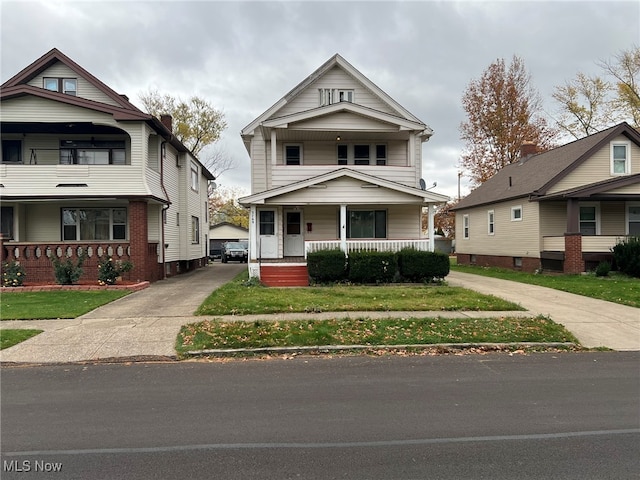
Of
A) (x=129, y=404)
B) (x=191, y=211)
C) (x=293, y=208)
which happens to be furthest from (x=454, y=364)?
(x=191, y=211)

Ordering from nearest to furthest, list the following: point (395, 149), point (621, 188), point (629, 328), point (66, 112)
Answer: point (629, 328), point (66, 112), point (621, 188), point (395, 149)

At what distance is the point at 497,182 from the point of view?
27.3 meters

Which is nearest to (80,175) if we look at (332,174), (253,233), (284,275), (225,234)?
(253,233)

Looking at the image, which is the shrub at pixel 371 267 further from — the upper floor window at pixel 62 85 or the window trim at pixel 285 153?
the upper floor window at pixel 62 85

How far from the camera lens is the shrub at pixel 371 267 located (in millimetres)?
15094

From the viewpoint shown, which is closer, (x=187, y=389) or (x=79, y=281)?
(x=187, y=389)

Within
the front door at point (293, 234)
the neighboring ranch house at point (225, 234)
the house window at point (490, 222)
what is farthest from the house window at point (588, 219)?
the neighboring ranch house at point (225, 234)

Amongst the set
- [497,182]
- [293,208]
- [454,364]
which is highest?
[497,182]

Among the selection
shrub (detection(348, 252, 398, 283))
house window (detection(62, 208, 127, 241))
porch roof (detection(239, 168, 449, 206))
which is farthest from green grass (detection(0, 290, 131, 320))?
shrub (detection(348, 252, 398, 283))

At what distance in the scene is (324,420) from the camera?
4.49 m

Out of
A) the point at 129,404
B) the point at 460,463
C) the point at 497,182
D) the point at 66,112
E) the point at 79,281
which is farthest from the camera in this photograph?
the point at 497,182

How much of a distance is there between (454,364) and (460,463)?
10.5ft

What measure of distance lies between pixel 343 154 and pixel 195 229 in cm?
1033

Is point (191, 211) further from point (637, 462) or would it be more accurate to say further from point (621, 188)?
point (637, 462)
